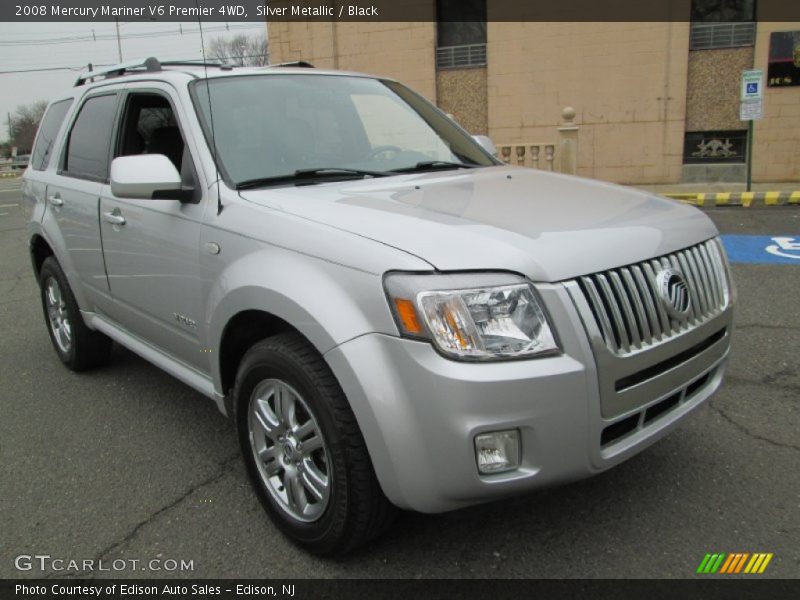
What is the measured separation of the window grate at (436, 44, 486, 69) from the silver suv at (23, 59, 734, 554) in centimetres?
1326

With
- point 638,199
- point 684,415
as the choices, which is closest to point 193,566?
point 684,415

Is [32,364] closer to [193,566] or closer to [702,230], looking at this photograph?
[193,566]

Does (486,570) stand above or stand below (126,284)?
below

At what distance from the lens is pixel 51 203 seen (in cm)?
443

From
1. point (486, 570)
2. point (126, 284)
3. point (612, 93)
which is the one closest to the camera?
point (486, 570)

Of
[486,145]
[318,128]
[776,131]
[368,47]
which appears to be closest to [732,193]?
[776,131]

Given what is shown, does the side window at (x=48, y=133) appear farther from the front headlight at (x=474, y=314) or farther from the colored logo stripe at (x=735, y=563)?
the colored logo stripe at (x=735, y=563)

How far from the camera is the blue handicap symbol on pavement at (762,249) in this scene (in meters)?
7.24

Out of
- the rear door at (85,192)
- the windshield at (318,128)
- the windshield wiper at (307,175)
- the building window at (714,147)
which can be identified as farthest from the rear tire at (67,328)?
the building window at (714,147)

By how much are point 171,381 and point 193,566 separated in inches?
81.7

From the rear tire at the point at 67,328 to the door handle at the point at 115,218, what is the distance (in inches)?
40.2

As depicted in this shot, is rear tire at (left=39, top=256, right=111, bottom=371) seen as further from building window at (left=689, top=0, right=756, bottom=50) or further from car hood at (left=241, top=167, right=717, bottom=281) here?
building window at (left=689, top=0, right=756, bottom=50)

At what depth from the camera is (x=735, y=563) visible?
2430 millimetres

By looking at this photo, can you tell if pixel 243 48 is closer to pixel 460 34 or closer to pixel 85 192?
pixel 460 34
